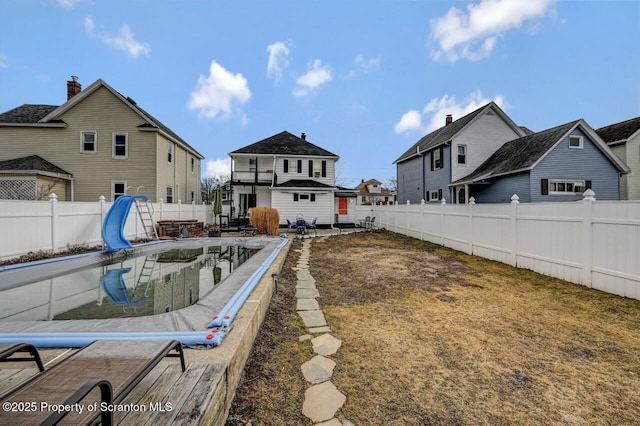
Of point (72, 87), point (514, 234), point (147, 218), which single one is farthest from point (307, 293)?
point (72, 87)

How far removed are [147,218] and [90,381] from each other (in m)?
12.3

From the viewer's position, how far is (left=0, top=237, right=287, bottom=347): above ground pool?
9.15 feet

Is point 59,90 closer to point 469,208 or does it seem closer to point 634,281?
point 469,208

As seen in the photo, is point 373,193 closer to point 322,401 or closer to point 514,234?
point 514,234

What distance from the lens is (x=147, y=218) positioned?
12.0 meters

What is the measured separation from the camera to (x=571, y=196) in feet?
46.7

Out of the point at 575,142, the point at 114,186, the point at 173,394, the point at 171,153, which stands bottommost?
the point at 173,394

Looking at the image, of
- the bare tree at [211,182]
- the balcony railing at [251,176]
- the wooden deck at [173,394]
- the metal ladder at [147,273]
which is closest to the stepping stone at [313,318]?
the wooden deck at [173,394]

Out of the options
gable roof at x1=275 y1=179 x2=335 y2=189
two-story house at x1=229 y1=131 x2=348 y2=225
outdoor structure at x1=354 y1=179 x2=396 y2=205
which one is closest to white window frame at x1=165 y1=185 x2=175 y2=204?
two-story house at x1=229 y1=131 x2=348 y2=225

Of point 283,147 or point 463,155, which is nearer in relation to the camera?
point 463,155

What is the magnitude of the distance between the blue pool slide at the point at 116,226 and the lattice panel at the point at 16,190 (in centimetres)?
818

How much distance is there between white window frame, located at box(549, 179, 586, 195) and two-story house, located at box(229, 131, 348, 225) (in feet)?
39.2

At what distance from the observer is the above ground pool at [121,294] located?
279 centimetres

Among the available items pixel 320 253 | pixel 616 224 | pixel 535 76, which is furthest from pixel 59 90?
pixel 535 76
